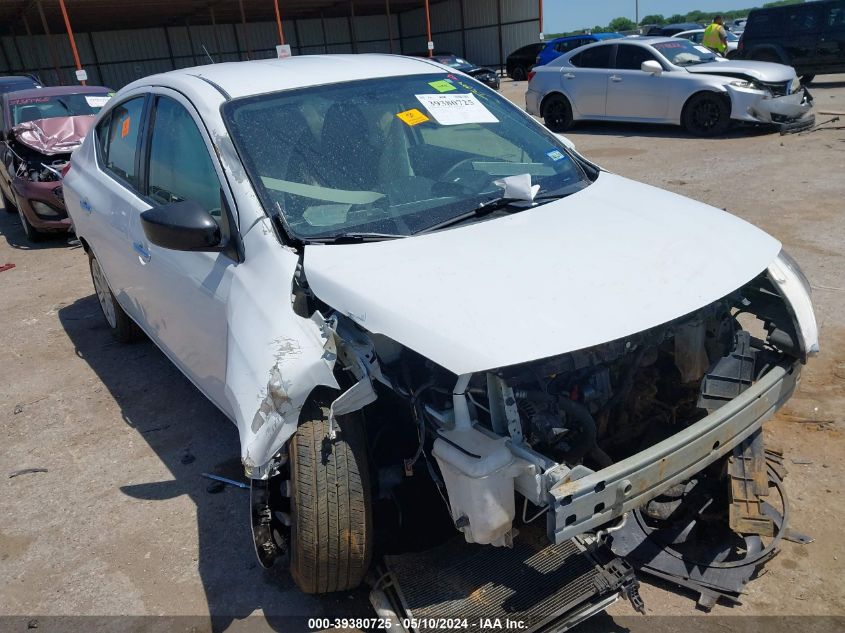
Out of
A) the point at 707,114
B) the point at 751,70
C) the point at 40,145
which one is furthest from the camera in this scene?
the point at 707,114

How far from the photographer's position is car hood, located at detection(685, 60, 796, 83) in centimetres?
1038

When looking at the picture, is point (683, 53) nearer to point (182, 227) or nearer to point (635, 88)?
point (635, 88)

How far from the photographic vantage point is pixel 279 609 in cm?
260

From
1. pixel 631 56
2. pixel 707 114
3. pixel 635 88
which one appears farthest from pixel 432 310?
pixel 631 56

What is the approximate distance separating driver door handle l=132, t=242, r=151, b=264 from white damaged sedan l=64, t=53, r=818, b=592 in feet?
0.11

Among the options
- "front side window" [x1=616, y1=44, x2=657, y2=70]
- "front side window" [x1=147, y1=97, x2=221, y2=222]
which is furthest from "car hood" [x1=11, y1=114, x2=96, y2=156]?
"front side window" [x1=616, y1=44, x2=657, y2=70]

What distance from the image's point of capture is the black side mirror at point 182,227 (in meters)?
2.59

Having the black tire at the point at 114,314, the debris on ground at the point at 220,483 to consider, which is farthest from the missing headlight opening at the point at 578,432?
the black tire at the point at 114,314

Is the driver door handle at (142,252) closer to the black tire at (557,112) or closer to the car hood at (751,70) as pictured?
the car hood at (751,70)

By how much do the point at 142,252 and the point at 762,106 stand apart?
9.94 metres

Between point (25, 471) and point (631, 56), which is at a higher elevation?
point (631, 56)

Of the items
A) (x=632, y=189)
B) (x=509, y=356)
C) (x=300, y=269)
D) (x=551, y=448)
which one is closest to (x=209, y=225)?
(x=300, y=269)

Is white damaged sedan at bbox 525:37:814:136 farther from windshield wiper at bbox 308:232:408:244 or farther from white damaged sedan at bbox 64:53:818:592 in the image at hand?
windshield wiper at bbox 308:232:408:244

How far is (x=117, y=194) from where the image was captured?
386 centimetres
